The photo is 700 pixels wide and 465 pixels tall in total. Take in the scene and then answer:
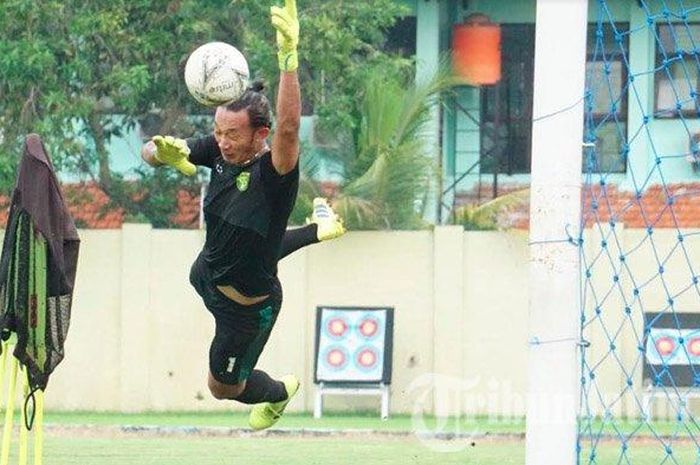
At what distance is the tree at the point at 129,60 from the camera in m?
22.1

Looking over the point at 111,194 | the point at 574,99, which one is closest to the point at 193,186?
the point at 111,194

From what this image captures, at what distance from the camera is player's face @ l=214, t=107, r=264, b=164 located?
33.6 feet

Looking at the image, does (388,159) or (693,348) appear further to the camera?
(388,159)

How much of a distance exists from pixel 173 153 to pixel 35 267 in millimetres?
1243

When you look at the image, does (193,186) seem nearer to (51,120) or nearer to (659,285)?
(51,120)

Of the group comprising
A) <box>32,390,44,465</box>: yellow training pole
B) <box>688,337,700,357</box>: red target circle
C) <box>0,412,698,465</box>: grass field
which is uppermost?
<box>688,337,700,357</box>: red target circle

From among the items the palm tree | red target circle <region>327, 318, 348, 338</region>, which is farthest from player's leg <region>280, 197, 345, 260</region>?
the palm tree

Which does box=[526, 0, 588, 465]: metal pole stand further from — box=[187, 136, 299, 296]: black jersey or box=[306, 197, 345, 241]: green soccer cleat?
box=[306, 197, 345, 241]: green soccer cleat

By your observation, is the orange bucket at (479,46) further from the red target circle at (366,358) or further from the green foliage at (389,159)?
the red target circle at (366,358)

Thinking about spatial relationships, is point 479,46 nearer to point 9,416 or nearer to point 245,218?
point 245,218

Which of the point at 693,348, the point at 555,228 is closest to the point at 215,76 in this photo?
the point at 555,228

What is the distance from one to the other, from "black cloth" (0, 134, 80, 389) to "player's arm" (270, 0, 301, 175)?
1171 millimetres

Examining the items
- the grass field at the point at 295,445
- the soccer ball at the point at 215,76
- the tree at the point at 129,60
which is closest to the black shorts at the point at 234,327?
the soccer ball at the point at 215,76

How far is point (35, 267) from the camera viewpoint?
31.8 feet
